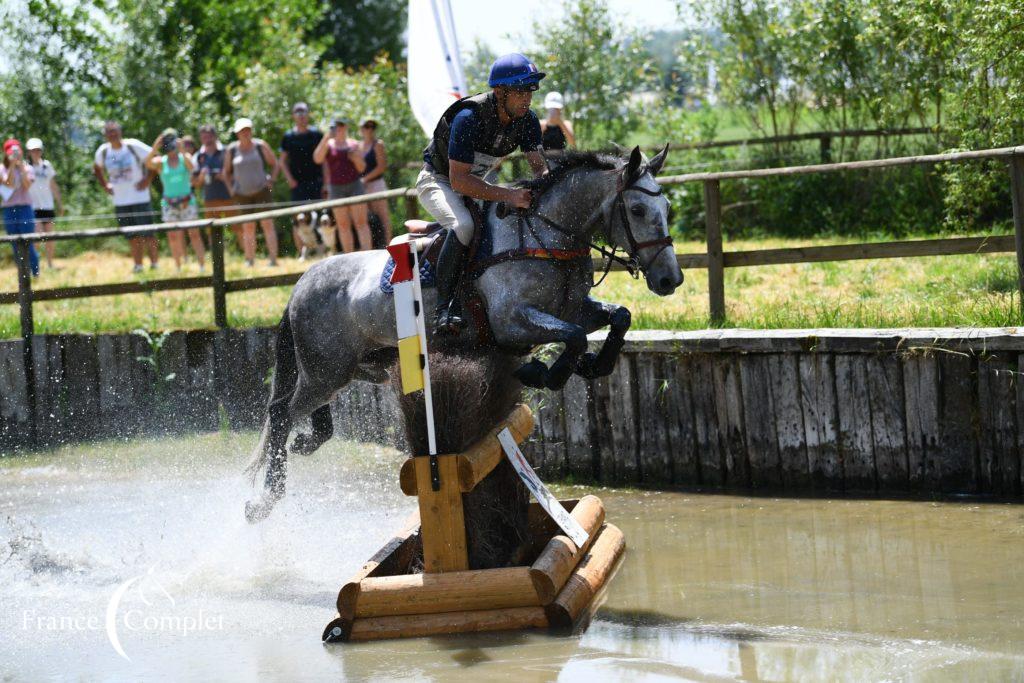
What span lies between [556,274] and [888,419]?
2668 mm

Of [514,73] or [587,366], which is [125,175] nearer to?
[514,73]

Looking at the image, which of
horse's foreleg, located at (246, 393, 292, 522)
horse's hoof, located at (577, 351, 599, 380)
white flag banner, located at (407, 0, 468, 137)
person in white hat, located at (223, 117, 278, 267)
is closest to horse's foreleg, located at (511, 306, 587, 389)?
Result: horse's hoof, located at (577, 351, 599, 380)

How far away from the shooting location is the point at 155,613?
629 cm

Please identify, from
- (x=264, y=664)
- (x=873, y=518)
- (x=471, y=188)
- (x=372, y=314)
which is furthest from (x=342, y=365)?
(x=873, y=518)

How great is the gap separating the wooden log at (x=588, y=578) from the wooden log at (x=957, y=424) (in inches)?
86.5

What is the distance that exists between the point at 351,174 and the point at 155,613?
8103 millimetres

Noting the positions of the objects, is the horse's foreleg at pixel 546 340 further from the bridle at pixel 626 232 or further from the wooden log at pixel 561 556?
the wooden log at pixel 561 556

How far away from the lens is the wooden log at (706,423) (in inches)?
338

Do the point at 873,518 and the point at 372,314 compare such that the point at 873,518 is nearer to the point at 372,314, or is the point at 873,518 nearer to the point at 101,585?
the point at 372,314

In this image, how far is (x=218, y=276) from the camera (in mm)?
11148

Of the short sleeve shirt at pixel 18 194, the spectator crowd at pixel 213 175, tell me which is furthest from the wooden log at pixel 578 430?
the short sleeve shirt at pixel 18 194

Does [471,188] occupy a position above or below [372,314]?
above

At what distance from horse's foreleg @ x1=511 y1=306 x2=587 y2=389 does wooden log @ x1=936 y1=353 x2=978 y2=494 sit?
2.70 m

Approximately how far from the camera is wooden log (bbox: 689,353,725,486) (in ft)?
28.2
